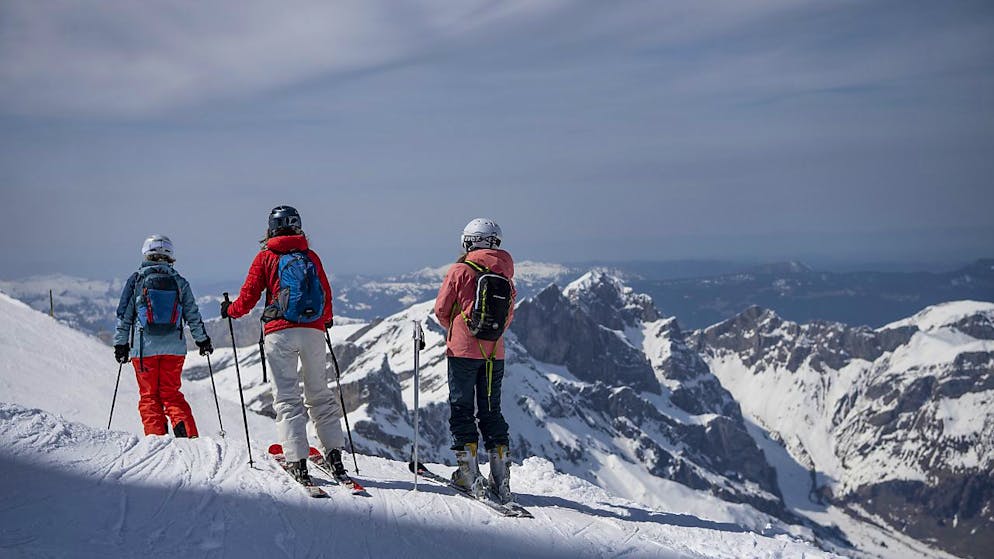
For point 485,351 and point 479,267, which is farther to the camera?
point 485,351

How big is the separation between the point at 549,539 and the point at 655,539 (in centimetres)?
168

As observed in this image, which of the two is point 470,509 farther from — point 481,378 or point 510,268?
point 510,268

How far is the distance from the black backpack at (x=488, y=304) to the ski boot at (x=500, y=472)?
5.50 ft

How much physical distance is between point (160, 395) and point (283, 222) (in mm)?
4983

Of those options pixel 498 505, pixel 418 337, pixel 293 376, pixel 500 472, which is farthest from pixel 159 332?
pixel 498 505

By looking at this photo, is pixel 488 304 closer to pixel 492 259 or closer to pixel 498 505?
pixel 492 259

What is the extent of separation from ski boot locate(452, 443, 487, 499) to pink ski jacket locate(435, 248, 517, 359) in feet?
4.69

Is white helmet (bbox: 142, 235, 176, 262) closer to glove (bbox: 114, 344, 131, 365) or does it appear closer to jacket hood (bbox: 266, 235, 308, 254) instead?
glove (bbox: 114, 344, 131, 365)

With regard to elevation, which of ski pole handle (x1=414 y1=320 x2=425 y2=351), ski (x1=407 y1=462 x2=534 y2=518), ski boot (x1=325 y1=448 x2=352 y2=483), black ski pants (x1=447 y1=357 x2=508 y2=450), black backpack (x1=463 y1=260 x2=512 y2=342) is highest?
black backpack (x1=463 y1=260 x2=512 y2=342)

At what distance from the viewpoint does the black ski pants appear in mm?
11508

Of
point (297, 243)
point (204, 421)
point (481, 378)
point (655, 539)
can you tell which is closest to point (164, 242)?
point (297, 243)

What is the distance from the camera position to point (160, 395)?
14008 millimetres

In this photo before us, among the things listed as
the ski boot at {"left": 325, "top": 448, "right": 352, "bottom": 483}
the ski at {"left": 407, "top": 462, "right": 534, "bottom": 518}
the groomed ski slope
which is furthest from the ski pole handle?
the groomed ski slope

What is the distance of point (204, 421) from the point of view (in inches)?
894
